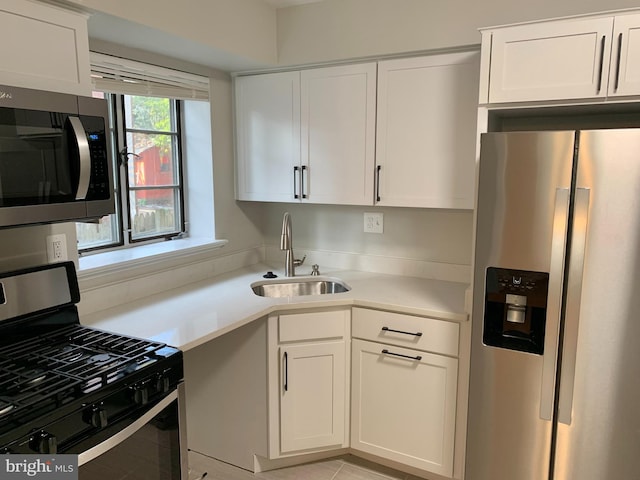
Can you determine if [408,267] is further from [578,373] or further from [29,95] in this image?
[29,95]

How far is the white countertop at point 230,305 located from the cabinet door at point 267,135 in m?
0.55

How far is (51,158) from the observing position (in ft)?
4.72

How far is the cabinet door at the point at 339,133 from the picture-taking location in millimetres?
2490

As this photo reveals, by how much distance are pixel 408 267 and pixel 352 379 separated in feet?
2.43

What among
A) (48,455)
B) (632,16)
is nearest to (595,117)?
(632,16)

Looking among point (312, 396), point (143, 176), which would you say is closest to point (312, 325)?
point (312, 396)

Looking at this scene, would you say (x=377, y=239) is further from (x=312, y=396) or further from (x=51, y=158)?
(x=51, y=158)

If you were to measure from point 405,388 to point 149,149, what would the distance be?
72.3 inches

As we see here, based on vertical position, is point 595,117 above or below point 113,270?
above

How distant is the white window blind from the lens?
2133 millimetres

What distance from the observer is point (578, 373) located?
172 centimetres

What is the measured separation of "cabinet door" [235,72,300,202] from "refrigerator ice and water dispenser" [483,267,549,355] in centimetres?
132

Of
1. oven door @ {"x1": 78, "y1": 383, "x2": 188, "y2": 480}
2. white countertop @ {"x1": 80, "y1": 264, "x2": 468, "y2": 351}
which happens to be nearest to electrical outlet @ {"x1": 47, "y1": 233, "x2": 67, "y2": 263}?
white countertop @ {"x1": 80, "y1": 264, "x2": 468, "y2": 351}

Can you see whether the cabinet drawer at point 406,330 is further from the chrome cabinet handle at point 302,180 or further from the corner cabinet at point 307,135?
the chrome cabinet handle at point 302,180
